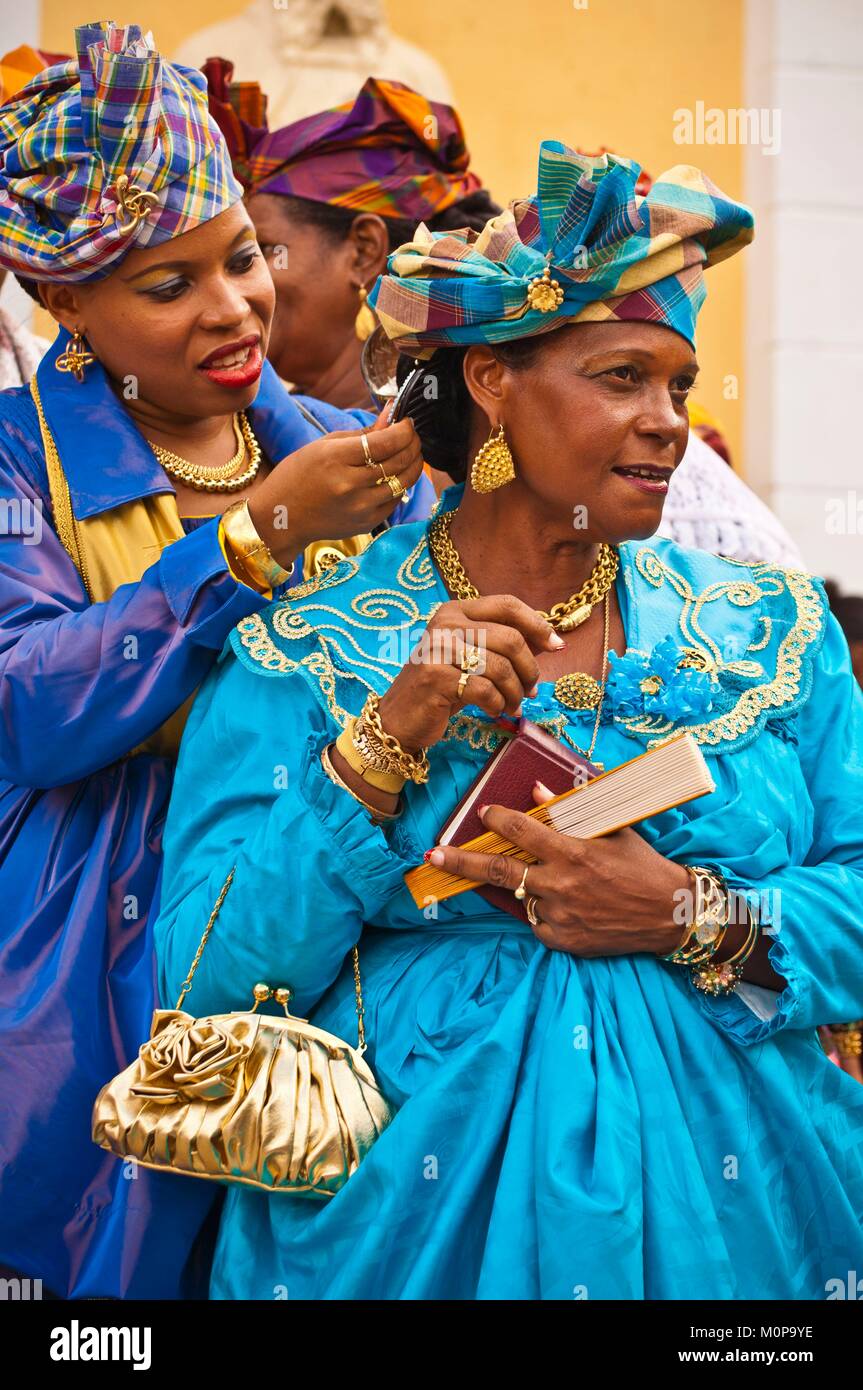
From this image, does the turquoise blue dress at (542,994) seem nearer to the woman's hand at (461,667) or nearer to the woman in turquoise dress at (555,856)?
the woman in turquoise dress at (555,856)

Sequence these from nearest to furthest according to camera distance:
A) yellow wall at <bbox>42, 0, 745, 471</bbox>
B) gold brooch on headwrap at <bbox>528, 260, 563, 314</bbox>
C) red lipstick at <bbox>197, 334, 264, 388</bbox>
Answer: gold brooch on headwrap at <bbox>528, 260, 563, 314</bbox> < red lipstick at <bbox>197, 334, 264, 388</bbox> < yellow wall at <bbox>42, 0, 745, 471</bbox>

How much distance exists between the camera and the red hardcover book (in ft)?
9.29

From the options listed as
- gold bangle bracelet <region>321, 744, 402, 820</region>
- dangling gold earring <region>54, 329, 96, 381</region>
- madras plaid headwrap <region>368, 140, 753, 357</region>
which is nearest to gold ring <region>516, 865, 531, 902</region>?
gold bangle bracelet <region>321, 744, 402, 820</region>

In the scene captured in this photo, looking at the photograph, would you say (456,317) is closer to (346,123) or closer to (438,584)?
(438,584)

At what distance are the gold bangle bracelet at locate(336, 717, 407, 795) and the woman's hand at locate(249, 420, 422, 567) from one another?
1.33 ft

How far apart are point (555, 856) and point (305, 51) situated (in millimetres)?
4829

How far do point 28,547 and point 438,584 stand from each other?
0.71m

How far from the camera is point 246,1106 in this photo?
8.84ft

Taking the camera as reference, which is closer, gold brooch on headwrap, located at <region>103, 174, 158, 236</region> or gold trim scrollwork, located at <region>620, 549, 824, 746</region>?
gold trim scrollwork, located at <region>620, 549, 824, 746</region>

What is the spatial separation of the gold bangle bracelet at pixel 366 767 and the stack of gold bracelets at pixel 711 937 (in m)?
0.47

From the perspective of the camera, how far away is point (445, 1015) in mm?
2859

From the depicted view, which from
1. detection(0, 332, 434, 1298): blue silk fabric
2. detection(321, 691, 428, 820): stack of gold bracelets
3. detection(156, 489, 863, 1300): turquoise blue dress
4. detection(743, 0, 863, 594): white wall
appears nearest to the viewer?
detection(156, 489, 863, 1300): turquoise blue dress

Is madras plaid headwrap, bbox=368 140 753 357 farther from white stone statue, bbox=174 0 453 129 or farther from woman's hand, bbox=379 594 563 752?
white stone statue, bbox=174 0 453 129

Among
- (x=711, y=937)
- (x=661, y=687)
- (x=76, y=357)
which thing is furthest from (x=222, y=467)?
(x=711, y=937)
